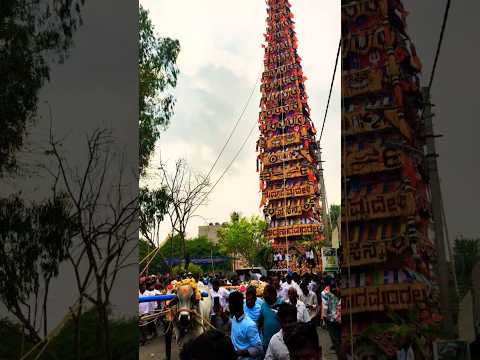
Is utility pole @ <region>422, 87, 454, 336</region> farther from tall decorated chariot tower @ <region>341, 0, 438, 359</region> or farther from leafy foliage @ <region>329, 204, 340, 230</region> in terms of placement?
leafy foliage @ <region>329, 204, 340, 230</region>

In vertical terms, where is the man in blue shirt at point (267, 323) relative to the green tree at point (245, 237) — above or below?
below

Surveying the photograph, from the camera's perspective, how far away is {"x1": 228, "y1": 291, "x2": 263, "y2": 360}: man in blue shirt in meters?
4.80

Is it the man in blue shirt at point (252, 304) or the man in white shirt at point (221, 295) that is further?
the man in white shirt at point (221, 295)

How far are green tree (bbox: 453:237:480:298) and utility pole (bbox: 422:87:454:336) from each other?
51 centimetres

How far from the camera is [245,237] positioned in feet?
206

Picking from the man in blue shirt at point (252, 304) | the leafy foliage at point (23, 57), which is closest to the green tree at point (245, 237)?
the man in blue shirt at point (252, 304)

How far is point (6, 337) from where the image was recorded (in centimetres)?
260

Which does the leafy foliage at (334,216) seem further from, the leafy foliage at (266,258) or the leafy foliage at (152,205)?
the leafy foliage at (152,205)

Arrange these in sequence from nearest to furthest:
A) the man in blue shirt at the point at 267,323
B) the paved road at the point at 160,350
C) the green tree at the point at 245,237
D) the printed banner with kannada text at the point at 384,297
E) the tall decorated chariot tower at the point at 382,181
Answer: the man in blue shirt at the point at 267,323 → the printed banner with kannada text at the point at 384,297 → the tall decorated chariot tower at the point at 382,181 → the paved road at the point at 160,350 → the green tree at the point at 245,237

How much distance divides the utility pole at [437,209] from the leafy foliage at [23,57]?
15.0 feet

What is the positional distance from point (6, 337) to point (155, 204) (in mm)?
11718

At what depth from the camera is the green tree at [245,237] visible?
62.8 m

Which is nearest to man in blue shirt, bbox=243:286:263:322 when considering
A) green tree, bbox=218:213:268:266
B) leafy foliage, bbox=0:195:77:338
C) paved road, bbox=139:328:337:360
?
leafy foliage, bbox=0:195:77:338

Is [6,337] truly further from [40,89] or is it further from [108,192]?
[40,89]
